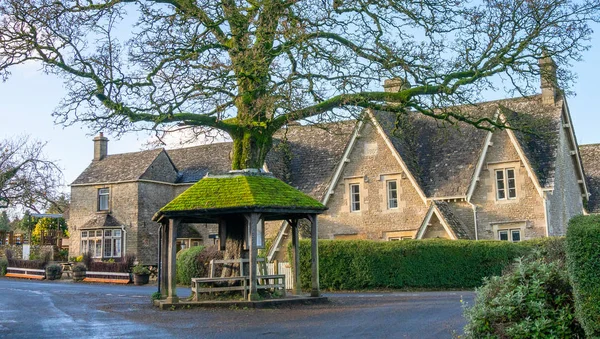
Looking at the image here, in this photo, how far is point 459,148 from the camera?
3509cm

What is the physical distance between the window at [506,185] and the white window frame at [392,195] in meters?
5.24

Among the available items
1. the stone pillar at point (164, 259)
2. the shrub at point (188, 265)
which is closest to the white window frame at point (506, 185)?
the shrub at point (188, 265)

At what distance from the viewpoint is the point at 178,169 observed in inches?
2008

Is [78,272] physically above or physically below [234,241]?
below

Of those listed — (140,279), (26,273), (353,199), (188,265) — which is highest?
(353,199)

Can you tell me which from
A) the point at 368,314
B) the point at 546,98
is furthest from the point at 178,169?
the point at 368,314

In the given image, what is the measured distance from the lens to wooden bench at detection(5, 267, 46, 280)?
4231 cm

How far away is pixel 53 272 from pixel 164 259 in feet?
78.1

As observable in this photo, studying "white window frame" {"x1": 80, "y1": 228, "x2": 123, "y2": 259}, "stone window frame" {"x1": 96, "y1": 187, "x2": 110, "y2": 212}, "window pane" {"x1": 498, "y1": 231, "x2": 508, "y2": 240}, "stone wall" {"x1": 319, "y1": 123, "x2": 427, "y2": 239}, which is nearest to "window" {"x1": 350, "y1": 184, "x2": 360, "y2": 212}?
"stone wall" {"x1": 319, "y1": 123, "x2": 427, "y2": 239}

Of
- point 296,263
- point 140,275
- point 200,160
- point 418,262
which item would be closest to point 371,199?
point 418,262

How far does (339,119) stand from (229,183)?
406 cm

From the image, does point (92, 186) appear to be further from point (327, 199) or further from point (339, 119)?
point (339, 119)

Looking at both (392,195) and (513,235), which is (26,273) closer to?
(392,195)

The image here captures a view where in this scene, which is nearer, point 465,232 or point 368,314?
point 368,314
